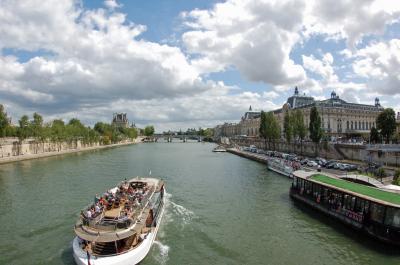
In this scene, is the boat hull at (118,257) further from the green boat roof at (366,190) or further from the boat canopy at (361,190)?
the green boat roof at (366,190)

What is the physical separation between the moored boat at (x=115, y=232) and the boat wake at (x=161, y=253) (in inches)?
32.3

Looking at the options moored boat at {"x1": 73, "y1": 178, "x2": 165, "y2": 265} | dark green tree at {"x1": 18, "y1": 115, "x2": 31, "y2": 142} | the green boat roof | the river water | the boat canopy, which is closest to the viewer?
moored boat at {"x1": 73, "y1": 178, "x2": 165, "y2": 265}

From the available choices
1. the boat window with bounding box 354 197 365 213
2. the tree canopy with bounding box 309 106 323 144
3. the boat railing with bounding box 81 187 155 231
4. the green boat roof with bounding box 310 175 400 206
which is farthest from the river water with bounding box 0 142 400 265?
the tree canopy with bounding box 309 106 323 144

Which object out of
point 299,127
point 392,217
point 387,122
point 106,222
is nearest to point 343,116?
point 299,127

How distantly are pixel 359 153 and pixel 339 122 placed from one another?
6131 cm

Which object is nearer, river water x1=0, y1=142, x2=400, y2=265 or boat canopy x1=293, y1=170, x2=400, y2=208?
river water x1=0, y1=142, x2=400, y2=265

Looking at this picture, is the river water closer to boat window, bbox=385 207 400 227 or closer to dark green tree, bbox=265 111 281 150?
boat window, bbox=385 207 400 227

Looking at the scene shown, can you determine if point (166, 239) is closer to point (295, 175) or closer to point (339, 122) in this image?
point (295, 175)

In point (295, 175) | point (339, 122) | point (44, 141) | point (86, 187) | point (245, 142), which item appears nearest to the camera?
point (295, 175)

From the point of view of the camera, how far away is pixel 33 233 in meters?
26.1

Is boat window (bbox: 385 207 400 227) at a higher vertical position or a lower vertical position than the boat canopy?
lower

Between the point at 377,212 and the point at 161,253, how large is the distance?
50.8 ft

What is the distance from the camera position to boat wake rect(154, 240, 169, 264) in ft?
70.1

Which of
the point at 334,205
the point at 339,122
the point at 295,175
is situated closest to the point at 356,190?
the point at 334,205
